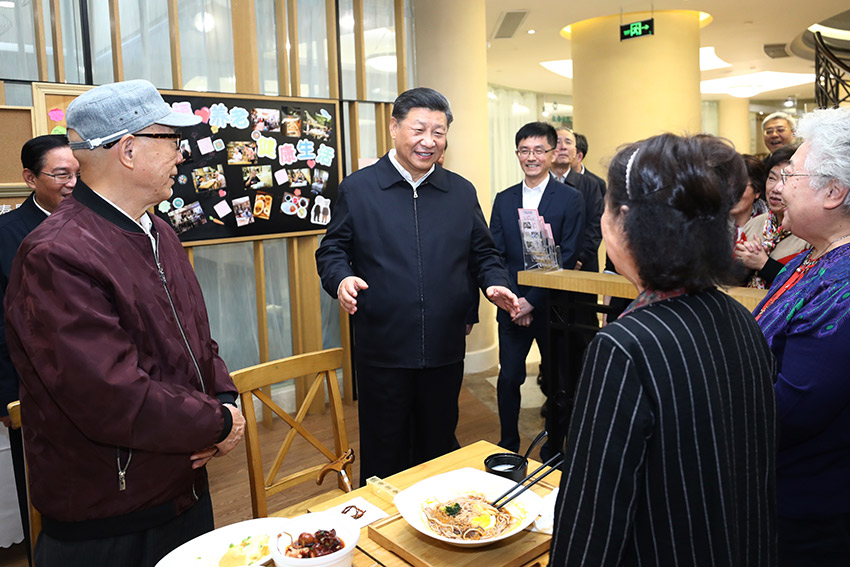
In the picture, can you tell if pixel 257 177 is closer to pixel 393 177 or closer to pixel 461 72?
pixel 393 177

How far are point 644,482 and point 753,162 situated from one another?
97.4 inches

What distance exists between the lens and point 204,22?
12.5 feet

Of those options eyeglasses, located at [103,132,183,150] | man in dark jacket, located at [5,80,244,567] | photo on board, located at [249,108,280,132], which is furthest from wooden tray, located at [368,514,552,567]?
photo on board, located at [249,108,280,132]

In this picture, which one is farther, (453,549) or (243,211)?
(243,211)

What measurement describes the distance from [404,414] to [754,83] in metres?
13.5

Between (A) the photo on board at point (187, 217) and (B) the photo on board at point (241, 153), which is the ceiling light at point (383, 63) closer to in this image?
(B) the photo on board at point (241, 153)

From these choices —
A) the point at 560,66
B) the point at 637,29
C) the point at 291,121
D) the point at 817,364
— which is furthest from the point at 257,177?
the point at 560,66

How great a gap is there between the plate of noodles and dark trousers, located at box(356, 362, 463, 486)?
96 cm

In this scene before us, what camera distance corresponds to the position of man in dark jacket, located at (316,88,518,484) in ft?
7.73

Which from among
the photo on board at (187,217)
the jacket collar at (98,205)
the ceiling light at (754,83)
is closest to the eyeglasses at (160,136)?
the jacket collar at (98,205)

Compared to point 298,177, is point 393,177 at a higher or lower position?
lower

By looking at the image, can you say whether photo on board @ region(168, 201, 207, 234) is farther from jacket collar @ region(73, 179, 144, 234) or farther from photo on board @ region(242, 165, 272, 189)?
jacket collar @ region(73, 179, 144, 234)

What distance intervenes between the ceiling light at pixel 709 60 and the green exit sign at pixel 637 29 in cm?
291

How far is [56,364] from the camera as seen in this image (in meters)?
1.32
